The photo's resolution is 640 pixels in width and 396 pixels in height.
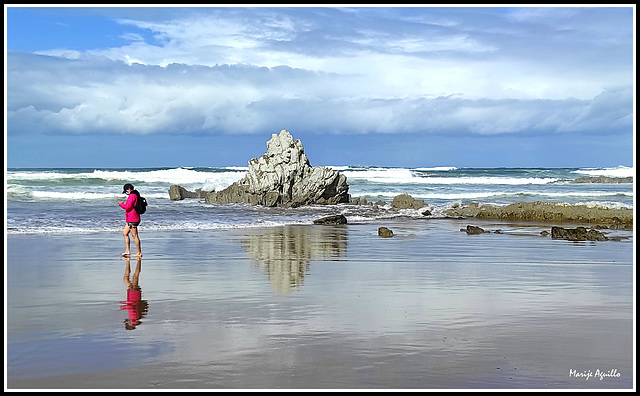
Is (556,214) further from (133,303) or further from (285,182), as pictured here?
(133,303)

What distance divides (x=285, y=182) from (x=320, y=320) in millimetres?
23813

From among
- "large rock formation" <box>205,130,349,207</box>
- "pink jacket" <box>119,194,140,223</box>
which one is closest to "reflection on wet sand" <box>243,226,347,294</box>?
"pink jacket" <box>119,194,140,223</box>

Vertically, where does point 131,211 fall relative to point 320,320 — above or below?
above

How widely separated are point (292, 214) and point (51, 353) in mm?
20231

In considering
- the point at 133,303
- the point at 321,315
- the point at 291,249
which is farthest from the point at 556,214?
the point at 133,303

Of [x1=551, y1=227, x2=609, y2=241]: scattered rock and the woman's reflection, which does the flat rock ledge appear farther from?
the woman's reflection

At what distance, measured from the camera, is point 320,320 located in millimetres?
7227

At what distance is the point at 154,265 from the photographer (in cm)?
1167

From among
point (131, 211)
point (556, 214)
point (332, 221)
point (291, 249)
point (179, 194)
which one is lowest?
point (291, 249)

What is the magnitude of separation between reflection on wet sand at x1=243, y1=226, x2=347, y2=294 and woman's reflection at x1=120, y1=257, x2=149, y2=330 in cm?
182

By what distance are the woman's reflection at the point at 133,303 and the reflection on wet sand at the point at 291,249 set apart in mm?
1822

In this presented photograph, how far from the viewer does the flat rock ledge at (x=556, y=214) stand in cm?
2142

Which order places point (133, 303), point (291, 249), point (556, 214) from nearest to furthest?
1. point (133, 303)
2. point (291, 249)
3. point (556, 214)

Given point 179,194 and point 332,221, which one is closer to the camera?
point 332,221
